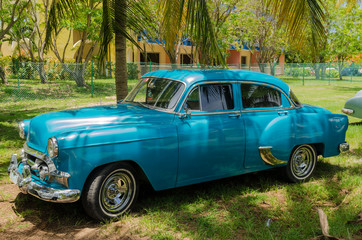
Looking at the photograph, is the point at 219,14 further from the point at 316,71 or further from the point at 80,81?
the point at 316,71

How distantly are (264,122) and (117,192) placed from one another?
2.32 m

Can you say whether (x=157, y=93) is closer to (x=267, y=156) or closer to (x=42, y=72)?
(x=267, y=156)

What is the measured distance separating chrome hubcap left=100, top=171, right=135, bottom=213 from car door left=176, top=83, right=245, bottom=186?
2.13 feet

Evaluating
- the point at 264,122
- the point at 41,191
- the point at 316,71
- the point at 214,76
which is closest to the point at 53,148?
the point at 41,191

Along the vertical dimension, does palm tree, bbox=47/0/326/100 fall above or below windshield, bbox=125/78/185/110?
above

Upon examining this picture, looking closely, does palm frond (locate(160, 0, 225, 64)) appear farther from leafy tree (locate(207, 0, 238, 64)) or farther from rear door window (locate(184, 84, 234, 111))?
leafy tree (locate(207, 0, 238, 64))

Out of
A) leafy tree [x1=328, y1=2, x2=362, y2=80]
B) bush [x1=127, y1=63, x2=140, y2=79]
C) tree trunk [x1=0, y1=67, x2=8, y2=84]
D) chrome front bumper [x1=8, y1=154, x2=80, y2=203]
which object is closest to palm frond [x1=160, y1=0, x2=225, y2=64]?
chrome front bumper [x1=8, y1=154, x2=80, y2=203]

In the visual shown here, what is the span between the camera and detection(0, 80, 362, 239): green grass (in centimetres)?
409

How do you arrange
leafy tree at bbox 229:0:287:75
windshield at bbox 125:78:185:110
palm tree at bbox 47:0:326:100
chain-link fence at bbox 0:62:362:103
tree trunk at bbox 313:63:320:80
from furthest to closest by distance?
tree trunk at bbox 313:63:320:80 < leafy tree at bbox 229:0:287:75 < chain-link fence at bbox 0:62:362:103 < palm tree at bbox 47:0:326:100 < windshield at bbox 125:78:185:110

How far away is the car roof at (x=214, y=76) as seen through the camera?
4961 millimetres

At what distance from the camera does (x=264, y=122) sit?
528 centimetres

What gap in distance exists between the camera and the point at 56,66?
16891 mm

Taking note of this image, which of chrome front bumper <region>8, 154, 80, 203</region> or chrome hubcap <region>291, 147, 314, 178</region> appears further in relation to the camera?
chrome hubcap <region>291, 147, 314, 178</region>

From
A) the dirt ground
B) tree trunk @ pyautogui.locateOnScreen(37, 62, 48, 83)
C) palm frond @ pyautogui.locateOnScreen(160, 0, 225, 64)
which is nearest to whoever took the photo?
the dirt ground
